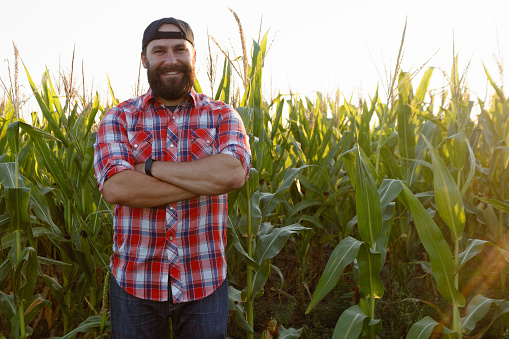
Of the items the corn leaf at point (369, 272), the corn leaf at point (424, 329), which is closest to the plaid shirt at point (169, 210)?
the corn leaf at point (369, 272)

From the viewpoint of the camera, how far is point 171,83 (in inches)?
81.5

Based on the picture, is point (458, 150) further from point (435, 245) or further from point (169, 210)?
point (169, 210)

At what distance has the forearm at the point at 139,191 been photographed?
1.88 metres

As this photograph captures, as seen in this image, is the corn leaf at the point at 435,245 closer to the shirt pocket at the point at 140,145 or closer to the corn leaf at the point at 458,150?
the corn leaf at the point at 458,150

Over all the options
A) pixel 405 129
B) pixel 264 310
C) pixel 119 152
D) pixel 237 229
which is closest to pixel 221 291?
pixel 237 229

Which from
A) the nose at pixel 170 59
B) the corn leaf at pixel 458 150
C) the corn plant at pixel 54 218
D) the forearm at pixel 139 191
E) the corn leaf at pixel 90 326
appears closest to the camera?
the forearm at pixel 139 191

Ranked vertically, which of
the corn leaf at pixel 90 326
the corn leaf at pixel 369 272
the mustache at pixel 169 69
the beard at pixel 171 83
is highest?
the mustache at pixel 169 69

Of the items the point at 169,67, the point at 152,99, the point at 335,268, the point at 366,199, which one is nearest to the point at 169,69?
the point at 169,67

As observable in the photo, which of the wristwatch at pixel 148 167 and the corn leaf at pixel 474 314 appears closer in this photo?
the wristwatch at pixel 148 167

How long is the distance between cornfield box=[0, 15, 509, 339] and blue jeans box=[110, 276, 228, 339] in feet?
0.43

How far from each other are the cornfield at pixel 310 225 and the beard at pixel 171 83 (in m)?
0.33

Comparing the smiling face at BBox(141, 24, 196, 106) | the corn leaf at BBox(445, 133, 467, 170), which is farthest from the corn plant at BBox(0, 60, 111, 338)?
the corn leaf at BBox(445, 133, 467, 170)

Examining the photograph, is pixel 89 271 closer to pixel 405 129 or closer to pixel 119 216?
pixel 119 216

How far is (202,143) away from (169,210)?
14.0 inches
